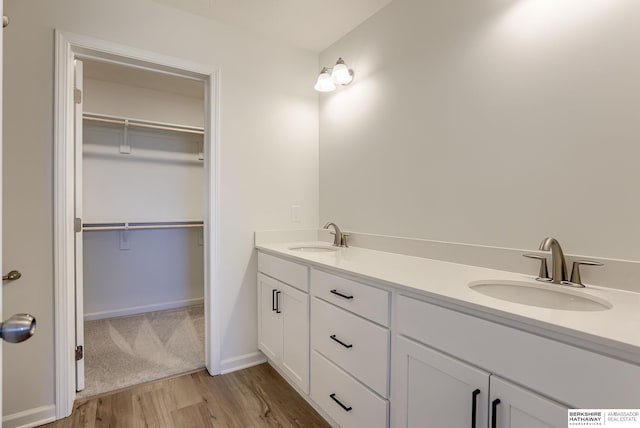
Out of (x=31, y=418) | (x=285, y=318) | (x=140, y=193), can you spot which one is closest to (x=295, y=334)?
(x=285, y=318)

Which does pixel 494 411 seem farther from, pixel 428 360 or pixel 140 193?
pixel 140 193

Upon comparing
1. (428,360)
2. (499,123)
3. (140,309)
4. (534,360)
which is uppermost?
(499,123)

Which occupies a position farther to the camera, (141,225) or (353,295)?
(141,225)

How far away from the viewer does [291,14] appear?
2064 mm

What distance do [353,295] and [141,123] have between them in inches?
104

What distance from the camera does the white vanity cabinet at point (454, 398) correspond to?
86cm

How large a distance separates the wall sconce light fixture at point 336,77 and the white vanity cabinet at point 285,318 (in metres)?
1.24

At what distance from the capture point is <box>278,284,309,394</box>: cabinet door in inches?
69.2

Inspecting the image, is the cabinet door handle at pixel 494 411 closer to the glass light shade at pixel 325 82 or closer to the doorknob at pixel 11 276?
the glass light shade at pixel 325 82

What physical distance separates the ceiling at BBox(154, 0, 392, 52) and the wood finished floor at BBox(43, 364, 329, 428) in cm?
235

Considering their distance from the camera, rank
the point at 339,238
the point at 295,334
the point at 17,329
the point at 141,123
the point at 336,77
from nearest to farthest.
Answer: the point at 17,329
the point at 295,334
the point at 336,77
the point at 339,238
the point at 141,123

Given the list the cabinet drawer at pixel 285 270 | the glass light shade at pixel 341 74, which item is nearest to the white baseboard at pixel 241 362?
the cabinet drawer at pixel 285 270

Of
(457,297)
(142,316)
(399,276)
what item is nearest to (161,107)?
(142,316)

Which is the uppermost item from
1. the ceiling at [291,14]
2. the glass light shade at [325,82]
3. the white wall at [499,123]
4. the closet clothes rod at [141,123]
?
the ceiling at [291,14]
